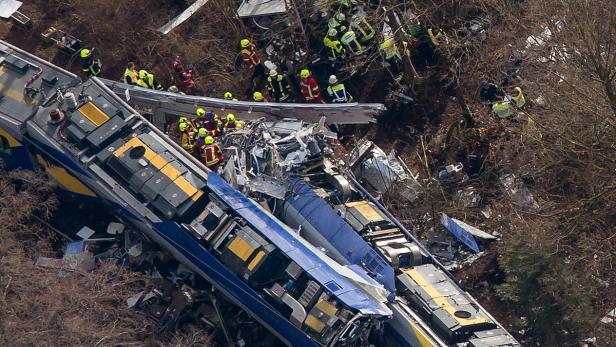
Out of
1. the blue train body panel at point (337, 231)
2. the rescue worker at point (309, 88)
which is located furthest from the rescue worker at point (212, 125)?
the blue train body panel at point (337, 231)

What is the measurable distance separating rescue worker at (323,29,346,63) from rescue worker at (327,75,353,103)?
81cm

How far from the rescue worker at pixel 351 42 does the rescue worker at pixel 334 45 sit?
0.49ft

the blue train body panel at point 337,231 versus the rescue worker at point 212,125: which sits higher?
the rescue worker at point 212,125

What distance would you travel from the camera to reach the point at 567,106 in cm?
2028

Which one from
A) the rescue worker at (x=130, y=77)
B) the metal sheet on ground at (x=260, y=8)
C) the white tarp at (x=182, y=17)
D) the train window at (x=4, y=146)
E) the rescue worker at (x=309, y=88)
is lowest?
the rescue worker at (x=309, y=88)

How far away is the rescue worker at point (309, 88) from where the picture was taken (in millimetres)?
22098

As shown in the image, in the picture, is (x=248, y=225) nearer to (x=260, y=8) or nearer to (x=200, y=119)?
(x=200, y=119)

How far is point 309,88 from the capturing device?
873 inches

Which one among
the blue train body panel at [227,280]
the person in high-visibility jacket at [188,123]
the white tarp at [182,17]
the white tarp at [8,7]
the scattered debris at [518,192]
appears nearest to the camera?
the blue train body panel at [227,280]

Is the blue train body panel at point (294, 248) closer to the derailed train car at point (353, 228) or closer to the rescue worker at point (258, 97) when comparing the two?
the derailed train car at point (353, 228)

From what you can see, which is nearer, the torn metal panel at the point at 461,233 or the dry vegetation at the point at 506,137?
the dry vegetation at the point at 506,137

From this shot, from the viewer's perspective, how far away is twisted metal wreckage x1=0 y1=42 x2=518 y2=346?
1762 centimetres

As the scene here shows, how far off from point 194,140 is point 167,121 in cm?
189

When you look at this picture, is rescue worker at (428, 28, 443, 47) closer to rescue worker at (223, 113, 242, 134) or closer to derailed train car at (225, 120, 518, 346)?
derailed train car at (225, 120, 518, 346)
